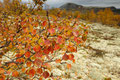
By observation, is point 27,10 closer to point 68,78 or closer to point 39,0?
point 39,0

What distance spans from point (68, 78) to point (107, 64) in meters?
2.66

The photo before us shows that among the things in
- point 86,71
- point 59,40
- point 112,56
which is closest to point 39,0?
point 59,40

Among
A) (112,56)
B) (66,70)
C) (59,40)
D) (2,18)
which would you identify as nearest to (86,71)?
(66,70)

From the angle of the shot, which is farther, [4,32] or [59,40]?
[4,32]

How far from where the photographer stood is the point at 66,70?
4121 millimetres

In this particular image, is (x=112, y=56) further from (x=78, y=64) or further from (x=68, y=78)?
(x=68, y=78)

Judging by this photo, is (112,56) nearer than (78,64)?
No

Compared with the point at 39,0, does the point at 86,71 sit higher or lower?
lower

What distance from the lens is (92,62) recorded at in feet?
16.4

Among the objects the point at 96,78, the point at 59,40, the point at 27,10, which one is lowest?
the point at 96,78

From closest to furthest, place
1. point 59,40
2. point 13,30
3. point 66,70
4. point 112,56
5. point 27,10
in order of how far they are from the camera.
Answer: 1. point 59,40
2. point 13,30
3. point 27,10
4. point 66,70
5. point 112,56

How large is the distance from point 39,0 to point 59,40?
4.68 feet

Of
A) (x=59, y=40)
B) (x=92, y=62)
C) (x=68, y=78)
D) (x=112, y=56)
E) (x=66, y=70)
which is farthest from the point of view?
(x=112, y=56)

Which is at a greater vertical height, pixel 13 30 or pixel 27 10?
pixel 27 10
